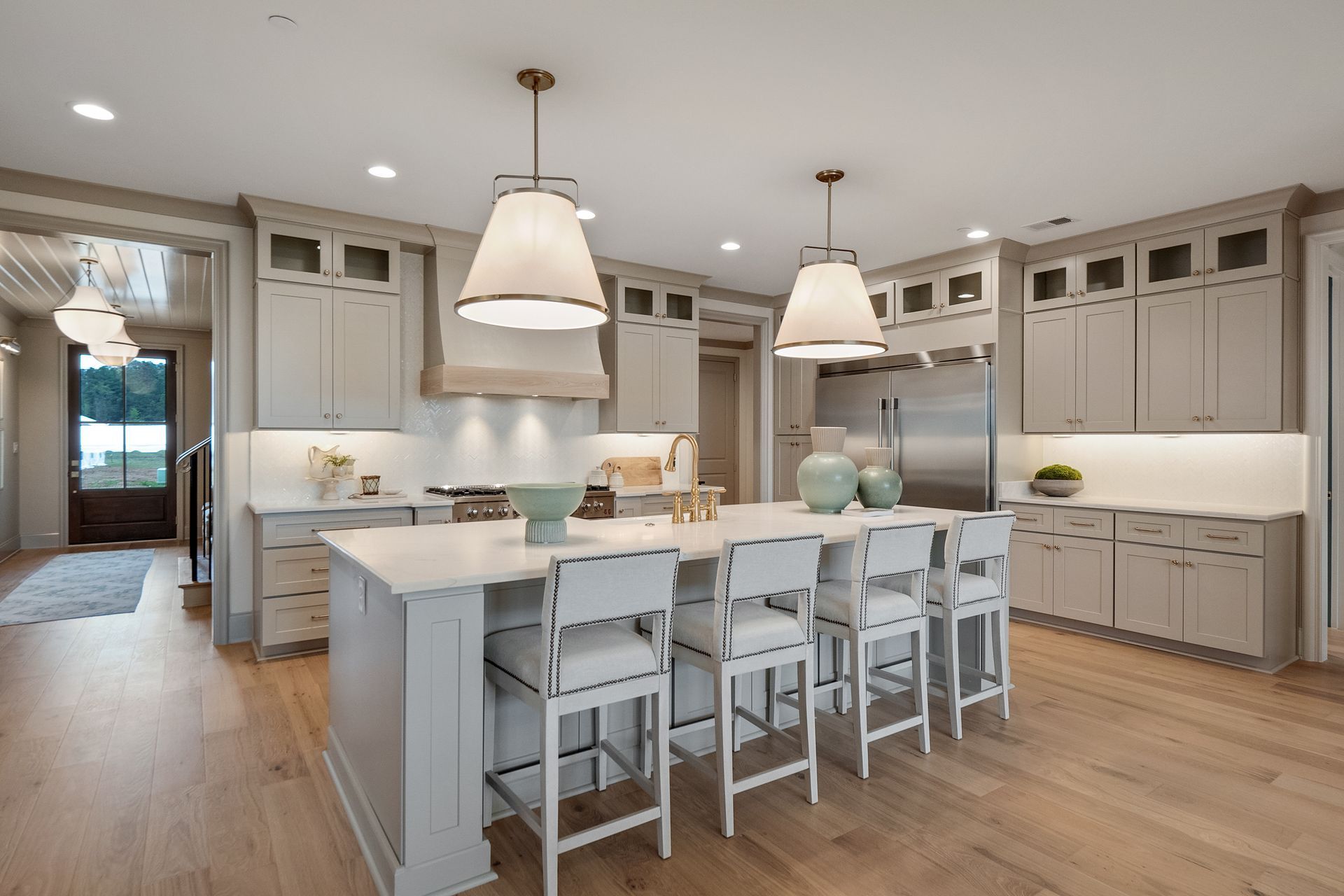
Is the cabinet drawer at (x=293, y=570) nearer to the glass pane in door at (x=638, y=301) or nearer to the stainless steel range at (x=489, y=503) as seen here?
the stainless steel range at (x=489, y=503)

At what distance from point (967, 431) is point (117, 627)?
582cm

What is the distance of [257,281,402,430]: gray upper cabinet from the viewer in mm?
4250

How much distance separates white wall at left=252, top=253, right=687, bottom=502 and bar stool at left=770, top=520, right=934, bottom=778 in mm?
3047

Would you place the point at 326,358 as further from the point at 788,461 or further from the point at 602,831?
the point at 788,461

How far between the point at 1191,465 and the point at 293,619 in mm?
5611

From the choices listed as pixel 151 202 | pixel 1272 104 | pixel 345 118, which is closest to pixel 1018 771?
pixel 1272 104

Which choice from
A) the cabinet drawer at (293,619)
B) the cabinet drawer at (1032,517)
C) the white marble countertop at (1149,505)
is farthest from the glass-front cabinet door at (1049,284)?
the cabinet drawer at (293,619)

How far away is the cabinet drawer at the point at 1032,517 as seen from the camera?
480 centimetres

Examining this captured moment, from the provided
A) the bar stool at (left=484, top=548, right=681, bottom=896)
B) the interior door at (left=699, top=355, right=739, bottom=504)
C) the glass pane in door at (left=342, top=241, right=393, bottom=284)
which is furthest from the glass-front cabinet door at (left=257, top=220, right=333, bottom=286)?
the interior door at (left=699, top=355, right=739, bottom=504)

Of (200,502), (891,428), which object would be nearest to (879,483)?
(891,428)

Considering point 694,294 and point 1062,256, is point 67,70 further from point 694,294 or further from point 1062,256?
point 1062,256

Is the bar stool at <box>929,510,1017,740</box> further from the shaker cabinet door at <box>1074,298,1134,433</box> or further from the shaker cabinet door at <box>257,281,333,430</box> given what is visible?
the shaker cabinet door at <box>257,281,333,430</box>

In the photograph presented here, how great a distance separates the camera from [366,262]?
4598 mm

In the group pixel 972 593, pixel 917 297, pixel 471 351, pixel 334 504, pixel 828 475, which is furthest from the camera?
pixel 917 297
